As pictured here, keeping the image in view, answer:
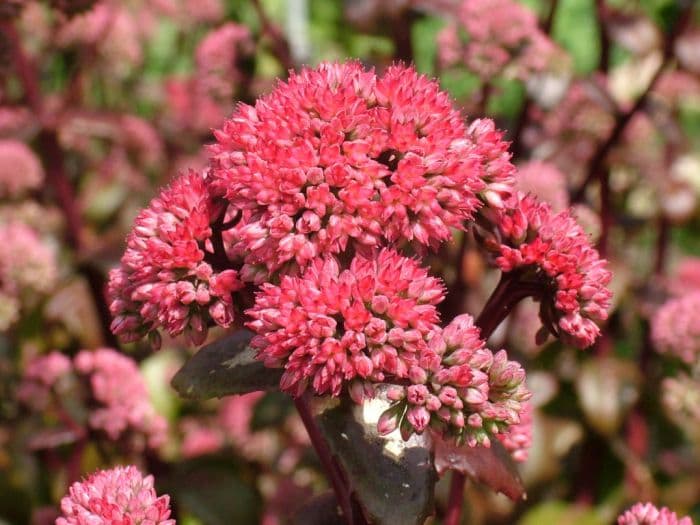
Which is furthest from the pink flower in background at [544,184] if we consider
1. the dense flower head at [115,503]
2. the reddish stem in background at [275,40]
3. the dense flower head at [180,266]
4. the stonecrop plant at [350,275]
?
the dense flower head at [115,503]

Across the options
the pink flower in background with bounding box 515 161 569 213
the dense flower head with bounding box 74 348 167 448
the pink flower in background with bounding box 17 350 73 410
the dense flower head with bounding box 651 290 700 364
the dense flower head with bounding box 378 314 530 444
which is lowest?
the pink flower in background with bounding box 17 350 73 410

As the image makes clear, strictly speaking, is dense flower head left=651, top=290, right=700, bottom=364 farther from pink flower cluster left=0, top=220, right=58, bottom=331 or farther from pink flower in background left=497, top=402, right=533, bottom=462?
pink flower cluster left=0, top=220, right=58, bottom=331

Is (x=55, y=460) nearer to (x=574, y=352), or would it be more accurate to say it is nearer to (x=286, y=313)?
(x=574, y=352)

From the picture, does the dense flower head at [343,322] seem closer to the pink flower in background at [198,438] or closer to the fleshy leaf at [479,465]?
the fleshy leaf at [479,465]

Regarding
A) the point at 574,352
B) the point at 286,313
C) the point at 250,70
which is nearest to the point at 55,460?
the point at 250,70

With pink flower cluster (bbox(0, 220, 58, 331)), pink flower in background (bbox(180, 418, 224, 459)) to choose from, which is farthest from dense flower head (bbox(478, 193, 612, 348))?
pink flower cluster (bbox(0, 220, 58, 331))

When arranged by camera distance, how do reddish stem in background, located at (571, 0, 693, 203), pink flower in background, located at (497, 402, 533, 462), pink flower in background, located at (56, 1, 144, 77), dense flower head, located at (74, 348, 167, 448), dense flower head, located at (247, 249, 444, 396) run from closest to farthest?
dense flower head, located at (247, 249, 444, 396)
pink flower in background, located at (497, 402, 533, 462)
dense flower head, located at (74, 348, 167, 448)
reddish stem in background, located at (571, 0, 693, 203)
pink flower in background, located at (56, 1, 144, 77)

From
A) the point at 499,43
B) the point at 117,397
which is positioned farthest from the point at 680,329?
the point at 117,397

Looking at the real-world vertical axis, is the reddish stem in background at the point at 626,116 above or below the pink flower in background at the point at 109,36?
above
